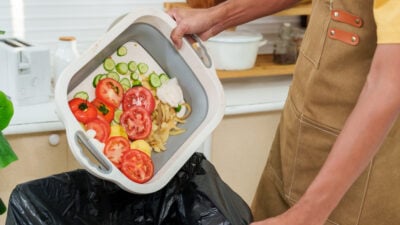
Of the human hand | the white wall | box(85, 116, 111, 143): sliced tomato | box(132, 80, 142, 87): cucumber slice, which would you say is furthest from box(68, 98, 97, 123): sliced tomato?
the white wall

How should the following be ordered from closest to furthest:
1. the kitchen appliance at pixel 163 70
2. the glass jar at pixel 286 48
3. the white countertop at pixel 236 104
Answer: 1. the kitchen appliance at pixel 163 70
2. the white countertop at pixel 236 104
3. the glass jar at pixel 286 48

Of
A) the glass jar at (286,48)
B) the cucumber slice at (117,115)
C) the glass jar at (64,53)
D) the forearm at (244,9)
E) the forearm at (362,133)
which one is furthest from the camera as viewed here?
the glass jar at (286,48)

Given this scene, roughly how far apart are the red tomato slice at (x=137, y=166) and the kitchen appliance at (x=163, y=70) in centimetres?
2

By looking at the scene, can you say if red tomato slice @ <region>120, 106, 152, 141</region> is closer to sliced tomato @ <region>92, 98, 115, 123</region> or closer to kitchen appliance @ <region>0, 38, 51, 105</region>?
sliced tomato @ <region>92, 98, 115, 123</region>

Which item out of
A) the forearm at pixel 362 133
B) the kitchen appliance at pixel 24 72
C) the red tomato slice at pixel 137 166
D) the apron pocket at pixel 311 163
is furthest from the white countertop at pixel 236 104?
the forearm at pixel 362 133

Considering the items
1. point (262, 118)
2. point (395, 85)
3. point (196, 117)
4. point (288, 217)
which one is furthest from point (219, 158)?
point (395, 85)

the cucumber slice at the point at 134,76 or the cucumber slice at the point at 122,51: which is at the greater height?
the cucumber slice at the point at 122,51

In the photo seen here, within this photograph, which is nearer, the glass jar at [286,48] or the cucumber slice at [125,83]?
the cucumber slice at [125,83]

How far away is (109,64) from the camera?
3.79 feet

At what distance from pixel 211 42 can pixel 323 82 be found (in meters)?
0.58

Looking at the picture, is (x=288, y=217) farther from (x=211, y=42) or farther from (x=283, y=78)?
(x=283, y=78)

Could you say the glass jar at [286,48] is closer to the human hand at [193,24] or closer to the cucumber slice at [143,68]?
the human hand at [193,24]

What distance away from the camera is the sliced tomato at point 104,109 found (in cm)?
111

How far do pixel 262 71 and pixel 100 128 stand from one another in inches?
29.9
